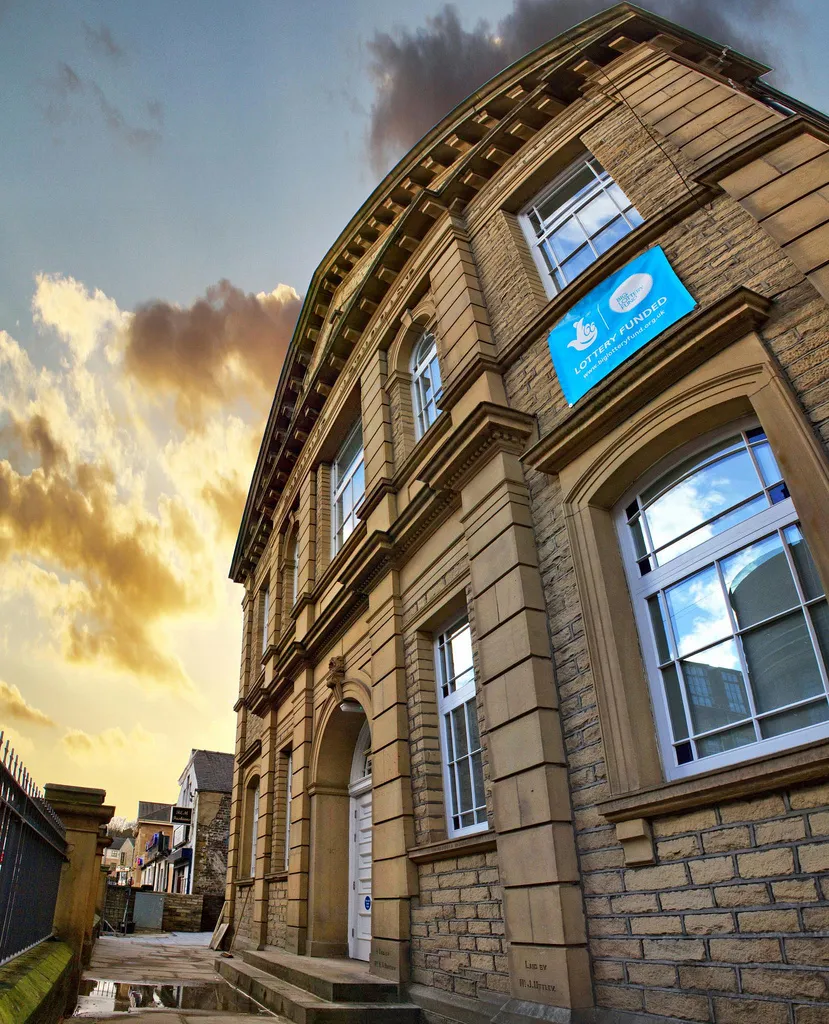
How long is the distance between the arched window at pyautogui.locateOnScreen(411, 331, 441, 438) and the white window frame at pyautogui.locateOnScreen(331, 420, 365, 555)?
215 cm

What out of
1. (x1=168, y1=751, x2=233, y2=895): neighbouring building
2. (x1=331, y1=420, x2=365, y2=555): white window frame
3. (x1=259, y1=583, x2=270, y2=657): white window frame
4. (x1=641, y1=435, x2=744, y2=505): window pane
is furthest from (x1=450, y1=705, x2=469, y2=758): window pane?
(x1=168, y1=751, x2=233, y2=895): neighbouring building

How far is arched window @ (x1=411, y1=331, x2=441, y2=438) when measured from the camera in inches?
386

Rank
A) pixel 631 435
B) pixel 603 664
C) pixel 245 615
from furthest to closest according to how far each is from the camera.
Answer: pixel 245 615 < pixel 631 435 < pixel 603 664

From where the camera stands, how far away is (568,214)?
8.23 m

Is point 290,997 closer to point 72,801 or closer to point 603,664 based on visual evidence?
point 72,801

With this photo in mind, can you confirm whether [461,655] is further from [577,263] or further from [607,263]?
[577,263]

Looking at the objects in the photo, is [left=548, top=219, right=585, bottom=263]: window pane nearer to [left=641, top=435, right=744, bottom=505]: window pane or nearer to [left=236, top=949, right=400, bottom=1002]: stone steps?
[left=641, top=435, right=744, bottom=505]: window pane

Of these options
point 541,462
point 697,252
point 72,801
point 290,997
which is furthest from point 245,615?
point 697,252

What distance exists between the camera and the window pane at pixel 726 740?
14.1 feet

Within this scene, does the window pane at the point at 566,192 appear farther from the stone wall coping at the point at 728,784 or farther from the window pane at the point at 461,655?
the stone wall coping at the point at 728,784

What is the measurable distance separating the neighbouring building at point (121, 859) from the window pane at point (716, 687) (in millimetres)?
70935

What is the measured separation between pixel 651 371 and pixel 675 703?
2.52m

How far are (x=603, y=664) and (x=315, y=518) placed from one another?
897 cm

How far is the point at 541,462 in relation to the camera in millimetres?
6316
